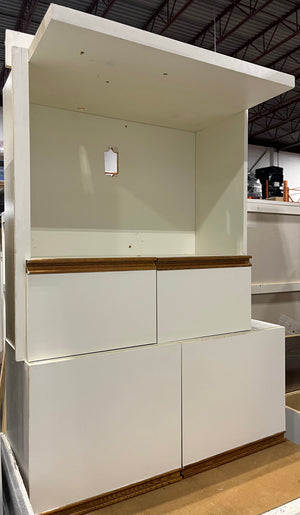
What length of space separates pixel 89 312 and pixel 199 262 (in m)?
0.40

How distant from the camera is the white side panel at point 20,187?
1054mm

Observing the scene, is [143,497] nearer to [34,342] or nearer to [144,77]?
[34,342]

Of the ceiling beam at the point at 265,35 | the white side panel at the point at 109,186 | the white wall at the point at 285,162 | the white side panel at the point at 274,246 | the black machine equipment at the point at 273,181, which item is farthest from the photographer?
the white wall at the point at 285,162

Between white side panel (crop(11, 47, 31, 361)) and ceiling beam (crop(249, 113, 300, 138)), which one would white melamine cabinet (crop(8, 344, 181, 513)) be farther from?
ceiling beam (crop(249, 113, 300, 138))

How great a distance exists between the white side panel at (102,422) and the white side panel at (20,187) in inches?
5.5

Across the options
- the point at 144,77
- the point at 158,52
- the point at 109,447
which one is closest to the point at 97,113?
the point at 144,77

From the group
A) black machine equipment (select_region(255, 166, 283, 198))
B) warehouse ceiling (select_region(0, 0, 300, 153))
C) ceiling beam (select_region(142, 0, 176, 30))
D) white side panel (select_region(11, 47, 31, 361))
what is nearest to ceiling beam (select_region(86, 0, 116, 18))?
warehouse ceiling (select_region(0, 0, 300, 153))

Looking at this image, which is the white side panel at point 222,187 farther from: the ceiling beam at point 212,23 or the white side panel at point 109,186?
the ceiling beam at point 212,23

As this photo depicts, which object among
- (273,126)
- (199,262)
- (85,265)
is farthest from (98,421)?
(273,126)

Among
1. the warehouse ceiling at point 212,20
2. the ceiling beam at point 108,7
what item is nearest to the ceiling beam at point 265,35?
the warehouse ceiling at point 212,20

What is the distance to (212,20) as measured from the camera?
4.98m

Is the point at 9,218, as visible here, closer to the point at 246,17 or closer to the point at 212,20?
the point at 246,17

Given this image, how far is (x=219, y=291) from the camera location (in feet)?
4.46

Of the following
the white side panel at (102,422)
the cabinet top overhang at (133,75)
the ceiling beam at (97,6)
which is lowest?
the white side panel at (102,422)
